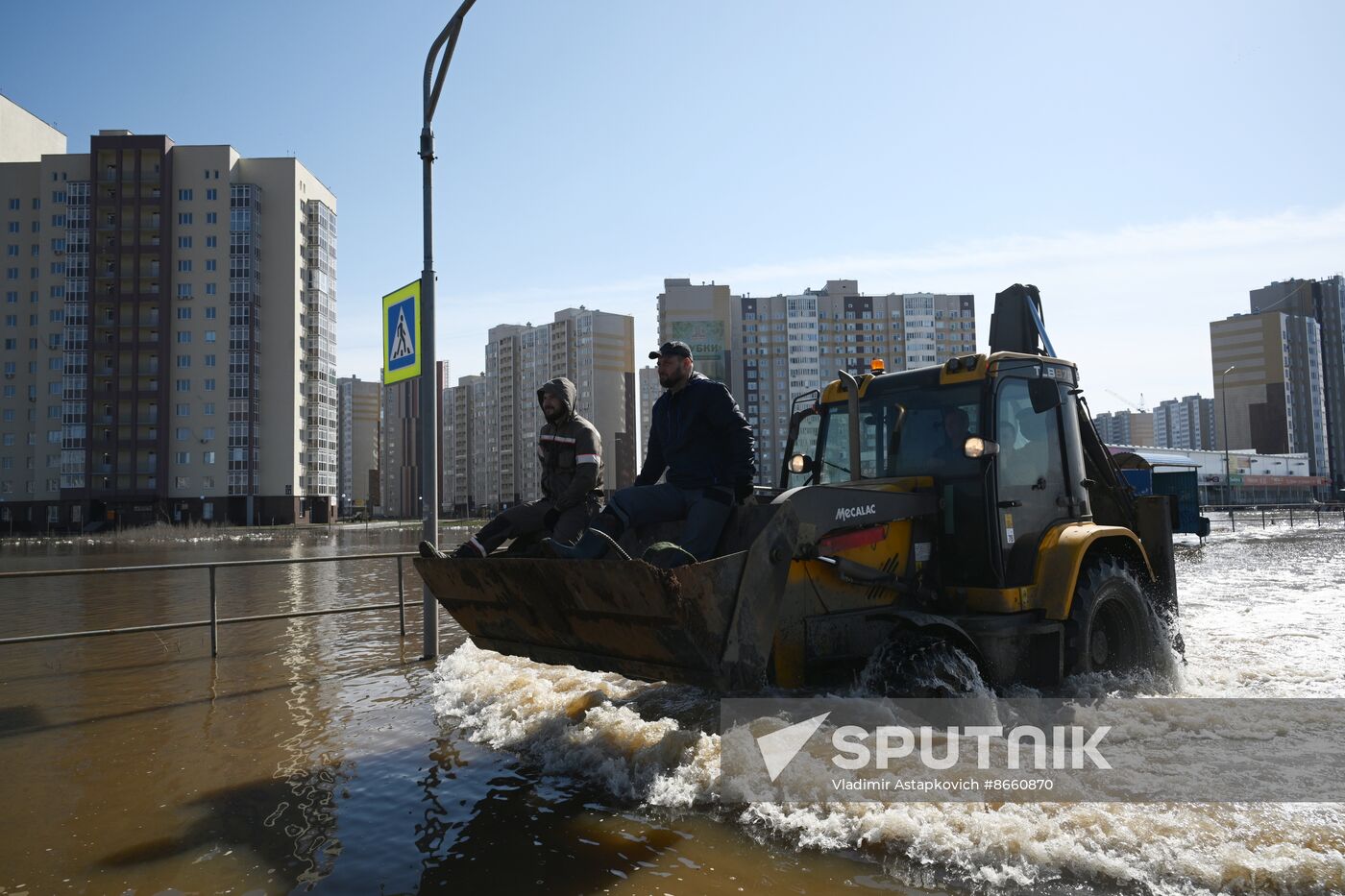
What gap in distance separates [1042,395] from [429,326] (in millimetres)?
6499

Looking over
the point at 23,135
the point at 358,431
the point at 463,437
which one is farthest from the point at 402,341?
the point at 358,431

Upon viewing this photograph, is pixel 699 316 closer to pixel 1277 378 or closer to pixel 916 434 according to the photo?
pixel 1277 378

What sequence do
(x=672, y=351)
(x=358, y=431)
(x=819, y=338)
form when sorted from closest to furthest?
(x=672, y=351)
(x=819, y=338)
(x=358, y=431)

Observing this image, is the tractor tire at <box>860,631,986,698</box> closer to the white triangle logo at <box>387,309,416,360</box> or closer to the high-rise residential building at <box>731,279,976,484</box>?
the white triangle logo at <box>387,309,416,360</box>

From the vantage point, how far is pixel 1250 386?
11994 cm

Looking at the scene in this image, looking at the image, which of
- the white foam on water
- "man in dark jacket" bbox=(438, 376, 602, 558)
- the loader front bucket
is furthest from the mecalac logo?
"man in dark jacket" bbox=(438, 376, 602, 558)

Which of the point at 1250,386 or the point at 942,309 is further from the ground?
the point at 942,309

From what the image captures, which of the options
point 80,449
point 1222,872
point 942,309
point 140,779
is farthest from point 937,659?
point 942,309

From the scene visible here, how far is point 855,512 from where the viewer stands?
5.37 m

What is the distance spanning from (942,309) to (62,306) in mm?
110900

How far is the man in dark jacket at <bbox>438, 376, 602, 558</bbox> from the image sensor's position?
20.0 ft

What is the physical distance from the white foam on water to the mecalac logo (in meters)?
1.56

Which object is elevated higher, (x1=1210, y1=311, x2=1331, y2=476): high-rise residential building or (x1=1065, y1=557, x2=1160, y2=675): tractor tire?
(x1=1210, y1=311, x2=1331, y2=476): high-rise residential building

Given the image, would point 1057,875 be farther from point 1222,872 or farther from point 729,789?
point 729,789
